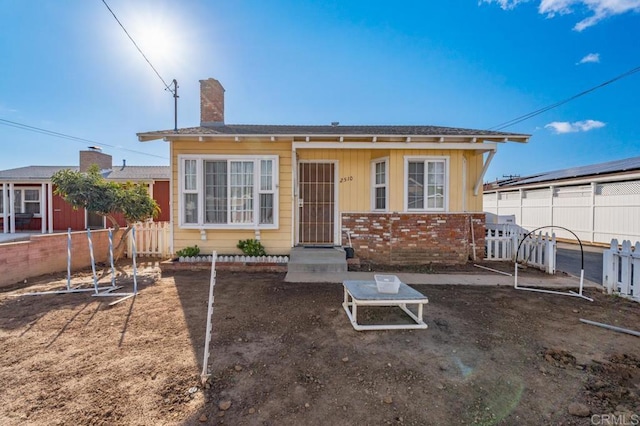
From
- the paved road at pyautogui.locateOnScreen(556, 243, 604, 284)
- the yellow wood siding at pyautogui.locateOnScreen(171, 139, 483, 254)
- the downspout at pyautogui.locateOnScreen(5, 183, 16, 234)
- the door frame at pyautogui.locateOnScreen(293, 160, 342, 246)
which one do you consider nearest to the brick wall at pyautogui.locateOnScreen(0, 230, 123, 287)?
A: the yellow wood siding at pyautogui.locateOnScreen(171, 139, 483, 254)

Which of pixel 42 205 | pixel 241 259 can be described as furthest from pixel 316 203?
pixel 42 205

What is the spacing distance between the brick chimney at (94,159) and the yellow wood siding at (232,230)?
1060cm

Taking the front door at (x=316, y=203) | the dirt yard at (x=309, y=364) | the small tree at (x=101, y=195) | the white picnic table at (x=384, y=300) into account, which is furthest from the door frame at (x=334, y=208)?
the small tree at (x=101, y=195)

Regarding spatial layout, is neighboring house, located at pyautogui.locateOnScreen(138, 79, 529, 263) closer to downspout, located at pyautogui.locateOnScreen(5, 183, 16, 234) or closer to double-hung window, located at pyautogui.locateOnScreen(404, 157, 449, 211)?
double-hung window, located at pyautogui.locateOnScreen(404, 157, 449, 211)

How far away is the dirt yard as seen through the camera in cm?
209

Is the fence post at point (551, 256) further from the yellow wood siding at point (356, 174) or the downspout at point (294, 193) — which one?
the downspout at point (294, 193)

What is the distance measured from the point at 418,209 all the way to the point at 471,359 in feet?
15.9

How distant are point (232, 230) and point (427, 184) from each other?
543 centimetres

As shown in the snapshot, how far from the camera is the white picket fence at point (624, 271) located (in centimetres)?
462

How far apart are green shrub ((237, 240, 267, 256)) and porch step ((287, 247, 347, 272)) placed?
0.85 m

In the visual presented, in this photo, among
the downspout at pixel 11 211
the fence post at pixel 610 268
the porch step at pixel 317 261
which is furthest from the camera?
the downspout at pixel 11 211

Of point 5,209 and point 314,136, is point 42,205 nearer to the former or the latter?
point 5,209

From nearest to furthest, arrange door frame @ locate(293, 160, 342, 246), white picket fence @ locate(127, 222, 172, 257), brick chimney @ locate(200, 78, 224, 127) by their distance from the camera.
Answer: door frame @ locate(293, 160, 342, 246)
white picket fence @ locate(127, 222, 172, 257)
brick chimney @ locate(200, 78, 224, 127)

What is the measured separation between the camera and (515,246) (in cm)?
746
